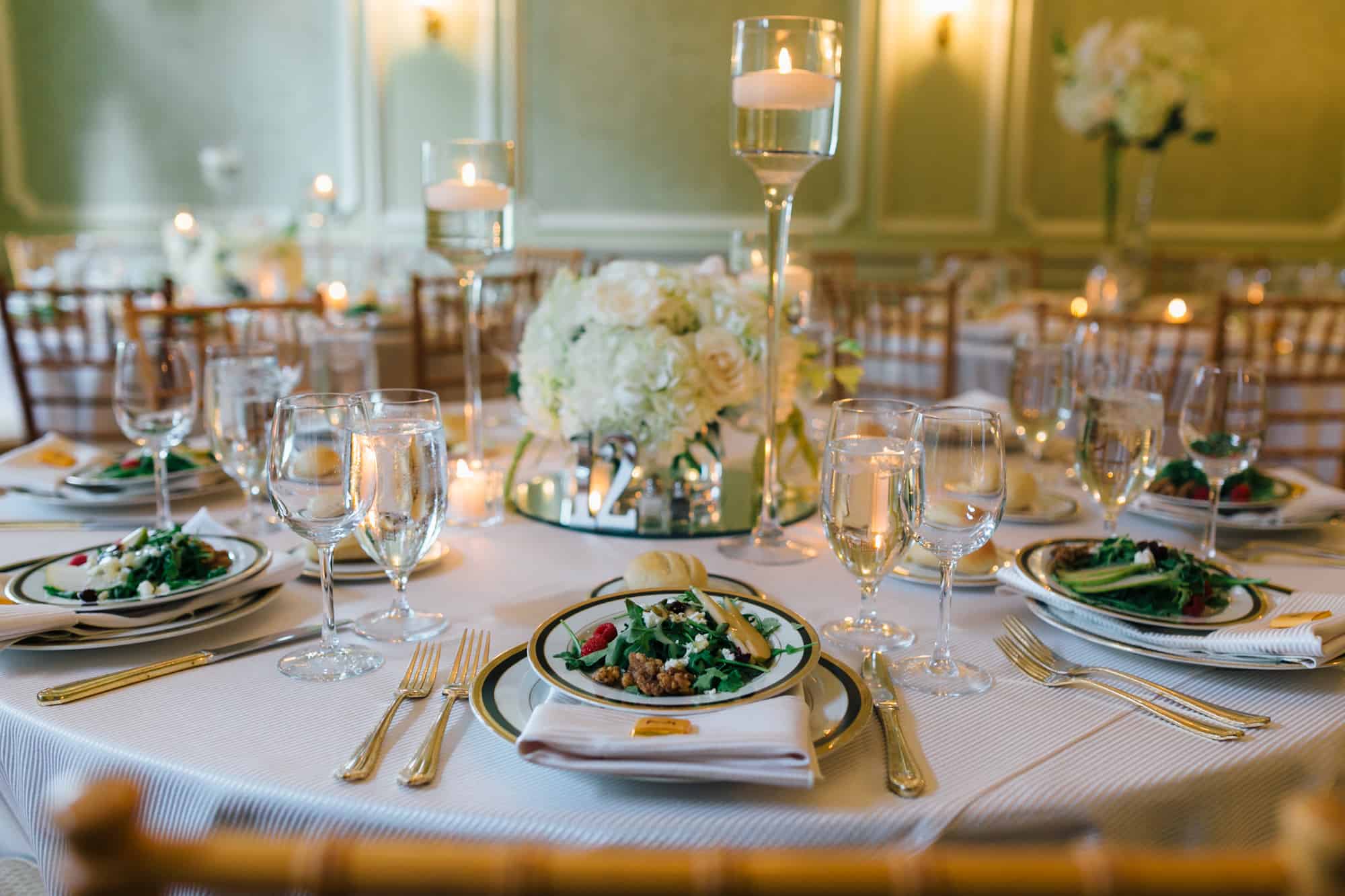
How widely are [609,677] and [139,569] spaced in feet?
1.75

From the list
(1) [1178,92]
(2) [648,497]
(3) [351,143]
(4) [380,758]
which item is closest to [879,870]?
(4) [380,758]

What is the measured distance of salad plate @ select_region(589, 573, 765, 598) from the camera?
1.11m

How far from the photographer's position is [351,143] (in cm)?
573

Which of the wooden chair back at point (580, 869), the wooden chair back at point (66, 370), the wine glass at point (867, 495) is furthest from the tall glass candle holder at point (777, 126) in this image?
the wooden chair back at point (66, 370)

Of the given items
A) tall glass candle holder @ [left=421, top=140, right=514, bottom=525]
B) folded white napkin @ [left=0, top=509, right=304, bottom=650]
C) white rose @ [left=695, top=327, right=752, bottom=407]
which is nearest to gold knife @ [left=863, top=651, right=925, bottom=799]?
white rose @ [left=695, top=327, right=752, bottom=407]

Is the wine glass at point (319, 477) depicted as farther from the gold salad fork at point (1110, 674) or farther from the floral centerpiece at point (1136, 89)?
the floral centerpiece at point (1136, 89)

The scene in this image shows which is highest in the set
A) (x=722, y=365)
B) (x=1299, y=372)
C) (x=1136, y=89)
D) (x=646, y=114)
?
(x=646, y=114)

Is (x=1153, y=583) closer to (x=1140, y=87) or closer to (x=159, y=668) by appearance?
(x=159, y=668)

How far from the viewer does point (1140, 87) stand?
146 inches

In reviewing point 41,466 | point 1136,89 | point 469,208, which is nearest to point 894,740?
point 469,208

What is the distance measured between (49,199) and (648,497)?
235 inches

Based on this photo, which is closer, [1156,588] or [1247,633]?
[1247,633]

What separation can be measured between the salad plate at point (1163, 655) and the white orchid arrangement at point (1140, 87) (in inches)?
128

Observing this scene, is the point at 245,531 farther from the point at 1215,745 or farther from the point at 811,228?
the point at 811,228
